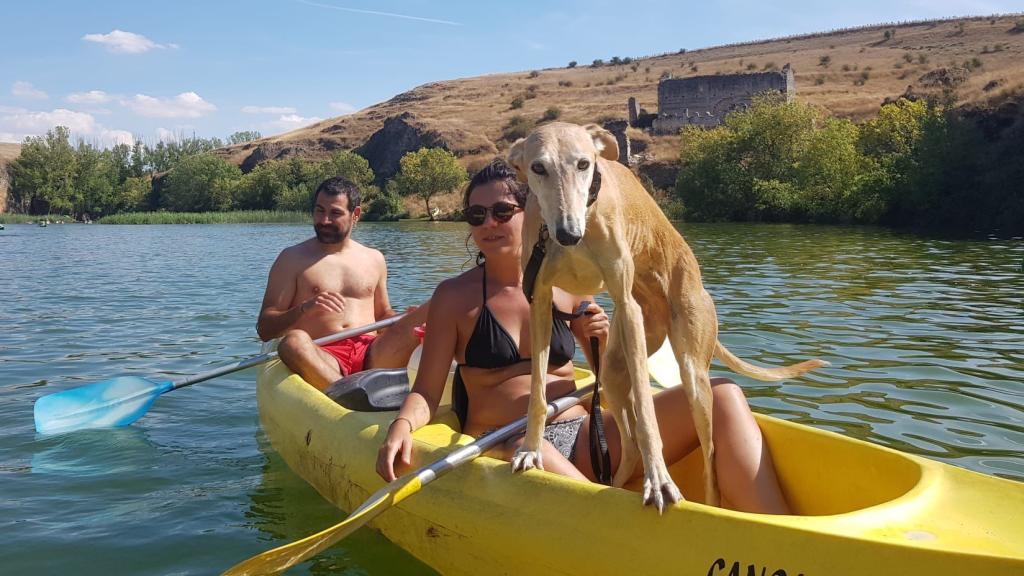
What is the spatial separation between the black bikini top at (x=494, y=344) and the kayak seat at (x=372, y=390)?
1060 mm

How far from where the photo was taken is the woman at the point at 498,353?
3.66 meters

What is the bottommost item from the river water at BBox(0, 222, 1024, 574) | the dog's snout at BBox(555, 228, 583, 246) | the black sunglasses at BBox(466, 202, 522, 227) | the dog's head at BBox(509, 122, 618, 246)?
the river water at BBox(0, 222, 1024, 574)

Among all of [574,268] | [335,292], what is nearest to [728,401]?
[574,268]

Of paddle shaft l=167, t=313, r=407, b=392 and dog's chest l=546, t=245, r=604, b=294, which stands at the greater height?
dog's chest l=546, t=245, r=604, b=294

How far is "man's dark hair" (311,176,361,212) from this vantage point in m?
6.54

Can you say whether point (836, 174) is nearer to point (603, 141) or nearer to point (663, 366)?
point (663, 366)

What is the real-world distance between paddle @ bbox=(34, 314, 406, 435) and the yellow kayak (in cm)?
275

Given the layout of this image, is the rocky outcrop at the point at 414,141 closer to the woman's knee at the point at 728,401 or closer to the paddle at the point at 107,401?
the paddle at the point at 107,401

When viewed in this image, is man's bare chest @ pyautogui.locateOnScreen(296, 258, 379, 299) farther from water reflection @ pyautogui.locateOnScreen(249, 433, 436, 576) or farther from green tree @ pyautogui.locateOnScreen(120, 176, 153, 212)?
green tree @ pyautogui.locateOnScreen(120, 176, 153, 212)

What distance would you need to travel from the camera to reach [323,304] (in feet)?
19.3

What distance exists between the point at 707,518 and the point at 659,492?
0.59ft

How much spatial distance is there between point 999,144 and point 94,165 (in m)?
84.2

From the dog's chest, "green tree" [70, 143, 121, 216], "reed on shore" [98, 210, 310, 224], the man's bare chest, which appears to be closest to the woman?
the dog's chest

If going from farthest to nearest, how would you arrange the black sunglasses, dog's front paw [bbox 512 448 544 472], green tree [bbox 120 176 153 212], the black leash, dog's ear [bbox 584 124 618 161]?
green tree [bbox 120 176 153 212] → the black sunglasses → the black leash → dog's front paw [bbox 512 448 544 472] → dog's ear [bbox 584 124 618 161]
